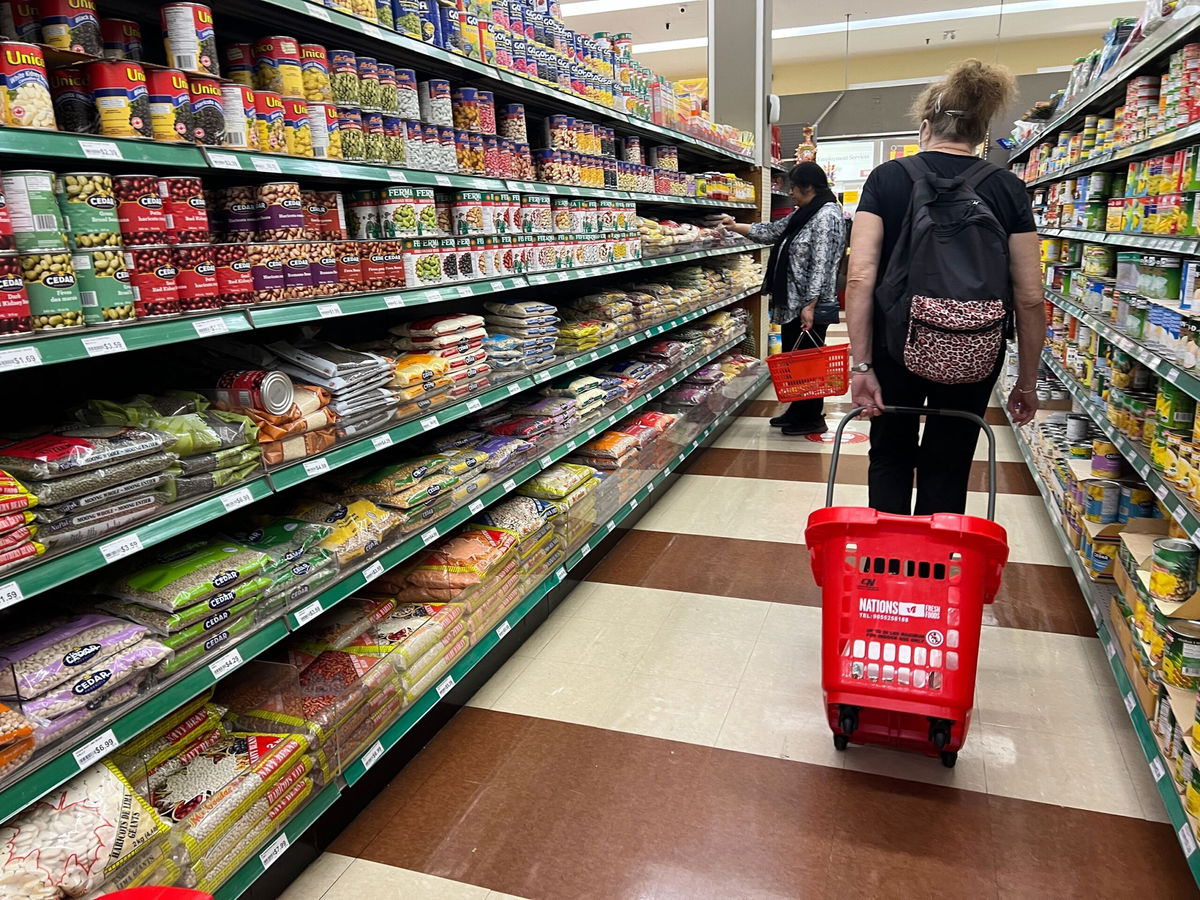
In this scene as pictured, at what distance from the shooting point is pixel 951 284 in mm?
2248

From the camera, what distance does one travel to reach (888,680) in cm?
208

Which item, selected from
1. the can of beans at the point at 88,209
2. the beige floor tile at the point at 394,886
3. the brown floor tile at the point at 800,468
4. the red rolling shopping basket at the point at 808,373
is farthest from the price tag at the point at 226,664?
the red rolling shopping basket at the point at 808,373

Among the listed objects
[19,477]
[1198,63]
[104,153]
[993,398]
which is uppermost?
[1198,63]

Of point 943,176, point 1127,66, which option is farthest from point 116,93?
point 1127,66

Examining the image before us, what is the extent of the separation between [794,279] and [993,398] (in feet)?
10.3

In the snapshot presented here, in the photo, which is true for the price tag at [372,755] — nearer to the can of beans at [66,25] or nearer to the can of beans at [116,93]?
the can of beans at [116,93]

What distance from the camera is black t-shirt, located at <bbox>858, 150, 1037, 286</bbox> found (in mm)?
2389

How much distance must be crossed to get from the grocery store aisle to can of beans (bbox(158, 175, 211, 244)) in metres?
1.52

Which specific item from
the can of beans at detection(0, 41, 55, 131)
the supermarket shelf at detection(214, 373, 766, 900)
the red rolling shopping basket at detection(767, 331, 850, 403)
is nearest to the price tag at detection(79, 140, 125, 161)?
the can of beans at detection(0, 41, 55, 131)

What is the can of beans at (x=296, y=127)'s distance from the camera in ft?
6.28

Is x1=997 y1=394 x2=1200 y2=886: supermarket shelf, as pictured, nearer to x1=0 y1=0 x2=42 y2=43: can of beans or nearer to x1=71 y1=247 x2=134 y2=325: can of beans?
x1=71 y1=247 x2=134 y2=325: can of beans

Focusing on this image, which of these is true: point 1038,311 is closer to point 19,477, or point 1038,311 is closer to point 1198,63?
point 1198,63

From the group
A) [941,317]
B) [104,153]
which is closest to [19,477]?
[104,153]

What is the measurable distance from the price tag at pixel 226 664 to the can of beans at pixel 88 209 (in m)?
0.85
